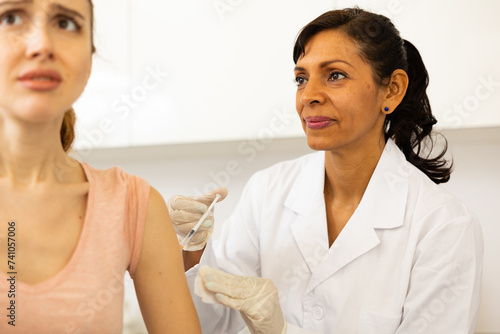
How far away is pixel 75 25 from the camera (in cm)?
76

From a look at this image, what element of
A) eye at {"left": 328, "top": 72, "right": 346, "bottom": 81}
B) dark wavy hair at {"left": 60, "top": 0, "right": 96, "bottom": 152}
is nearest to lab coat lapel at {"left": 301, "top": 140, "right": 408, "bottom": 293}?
eye at {"left": 328, "top": 72, "right": 346, "bottom": 81}

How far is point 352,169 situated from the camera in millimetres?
1407

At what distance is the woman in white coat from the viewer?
1.20 metres

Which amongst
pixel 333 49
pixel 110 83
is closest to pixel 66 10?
pixel 333 49

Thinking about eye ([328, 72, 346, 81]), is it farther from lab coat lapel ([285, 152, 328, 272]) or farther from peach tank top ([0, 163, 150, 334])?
peach tank top ([0, 163, 150, 334])

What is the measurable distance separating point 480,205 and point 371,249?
857 millimetres

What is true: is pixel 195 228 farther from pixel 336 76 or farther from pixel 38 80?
pixel 38 80

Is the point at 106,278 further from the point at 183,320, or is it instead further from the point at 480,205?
the point at 480,205

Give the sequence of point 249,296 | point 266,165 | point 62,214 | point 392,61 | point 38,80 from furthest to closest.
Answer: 1. point 266,165
2. point 392,61
3. point 249,296
4. point 62,214
5. point 38,80

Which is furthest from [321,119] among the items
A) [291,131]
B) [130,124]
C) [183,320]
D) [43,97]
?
[130,124]

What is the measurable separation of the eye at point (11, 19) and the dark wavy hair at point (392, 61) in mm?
799

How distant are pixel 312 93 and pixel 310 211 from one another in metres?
0.32

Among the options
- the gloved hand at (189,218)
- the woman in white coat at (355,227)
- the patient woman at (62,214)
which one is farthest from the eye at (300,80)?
the patient woman at (62,214)

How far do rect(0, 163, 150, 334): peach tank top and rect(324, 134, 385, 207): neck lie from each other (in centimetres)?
66
